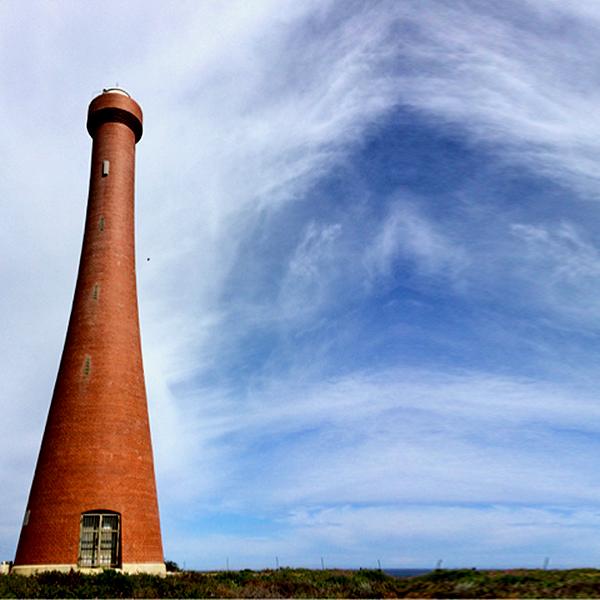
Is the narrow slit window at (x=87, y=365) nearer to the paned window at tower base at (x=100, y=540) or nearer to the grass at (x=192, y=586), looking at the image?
the paned window at tower base at (x=100, y=540)

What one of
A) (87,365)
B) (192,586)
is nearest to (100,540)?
(192,586)

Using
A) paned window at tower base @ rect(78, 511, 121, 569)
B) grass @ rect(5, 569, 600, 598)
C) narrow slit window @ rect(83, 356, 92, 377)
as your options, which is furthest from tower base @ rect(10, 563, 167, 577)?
narrow slit window @ rect(83, 356, 92, 377)

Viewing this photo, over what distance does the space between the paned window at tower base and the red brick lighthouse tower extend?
0.13 feet

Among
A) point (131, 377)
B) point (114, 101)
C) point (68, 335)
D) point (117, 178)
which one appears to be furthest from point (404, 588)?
point (114, 101)

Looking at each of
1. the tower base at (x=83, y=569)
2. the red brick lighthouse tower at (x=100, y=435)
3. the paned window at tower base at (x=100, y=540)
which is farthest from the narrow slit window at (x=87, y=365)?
A: the tower base at (x=83, y=569)

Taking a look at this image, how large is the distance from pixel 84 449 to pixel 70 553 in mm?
4255

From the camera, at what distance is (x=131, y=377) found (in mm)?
28219

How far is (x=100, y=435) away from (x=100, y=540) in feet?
14.5

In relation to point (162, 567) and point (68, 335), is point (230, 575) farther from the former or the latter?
point (68, 335)

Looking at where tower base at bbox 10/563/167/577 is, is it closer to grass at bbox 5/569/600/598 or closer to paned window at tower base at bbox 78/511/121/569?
paned window at tower base at bbox 78/511/121/569

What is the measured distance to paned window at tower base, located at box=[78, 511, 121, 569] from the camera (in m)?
24.3

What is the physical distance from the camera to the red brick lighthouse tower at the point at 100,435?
24.5 meters

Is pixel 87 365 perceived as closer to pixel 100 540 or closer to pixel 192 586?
pixel 100 540

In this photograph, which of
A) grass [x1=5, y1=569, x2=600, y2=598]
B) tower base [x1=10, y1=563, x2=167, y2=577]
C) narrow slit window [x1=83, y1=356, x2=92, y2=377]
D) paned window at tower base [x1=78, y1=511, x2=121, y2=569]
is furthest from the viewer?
narrow slit window [x1=83, y1=356, x2=92, y2=377]
